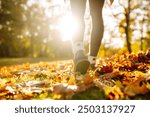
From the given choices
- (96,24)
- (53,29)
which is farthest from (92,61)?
(53,29)

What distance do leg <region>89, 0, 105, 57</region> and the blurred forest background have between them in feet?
1.09

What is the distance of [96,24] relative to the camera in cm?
418

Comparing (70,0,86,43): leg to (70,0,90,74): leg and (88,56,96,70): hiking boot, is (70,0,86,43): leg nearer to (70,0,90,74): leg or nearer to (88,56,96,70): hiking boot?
(70,0,90,74): leg

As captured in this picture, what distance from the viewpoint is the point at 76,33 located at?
3.91 meters

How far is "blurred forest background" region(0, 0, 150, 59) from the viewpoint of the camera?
2784 cm

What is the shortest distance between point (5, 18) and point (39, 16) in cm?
1665

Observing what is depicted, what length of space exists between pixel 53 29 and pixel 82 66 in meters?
49.8

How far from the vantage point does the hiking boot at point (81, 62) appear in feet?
12.2

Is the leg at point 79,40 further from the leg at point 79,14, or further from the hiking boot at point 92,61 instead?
the hiking boot at point 92,61

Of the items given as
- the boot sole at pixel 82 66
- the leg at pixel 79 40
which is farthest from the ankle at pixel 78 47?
the boot sole at pixel 82 66

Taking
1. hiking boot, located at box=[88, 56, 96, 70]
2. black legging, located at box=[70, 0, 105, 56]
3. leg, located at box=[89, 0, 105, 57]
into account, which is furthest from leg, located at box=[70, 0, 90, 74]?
hiking boot, located at box=[88, 56, 96, 70]

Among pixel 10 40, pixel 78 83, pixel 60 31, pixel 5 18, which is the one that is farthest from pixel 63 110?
pixel 60 31

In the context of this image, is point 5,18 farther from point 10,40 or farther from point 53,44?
point 53,44

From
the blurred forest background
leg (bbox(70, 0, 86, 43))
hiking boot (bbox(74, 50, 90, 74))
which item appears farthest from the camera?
the blurred forest background
